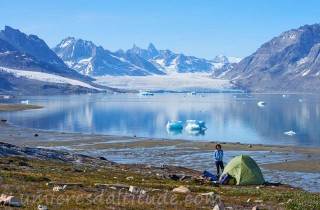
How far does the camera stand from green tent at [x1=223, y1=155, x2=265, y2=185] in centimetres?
3253

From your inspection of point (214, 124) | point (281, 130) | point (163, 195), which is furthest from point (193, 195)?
point (214, 124)

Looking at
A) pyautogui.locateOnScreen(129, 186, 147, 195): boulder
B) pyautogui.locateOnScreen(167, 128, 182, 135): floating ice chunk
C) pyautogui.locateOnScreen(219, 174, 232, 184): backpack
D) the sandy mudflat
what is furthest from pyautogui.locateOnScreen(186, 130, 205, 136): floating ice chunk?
pyautogui.locateOnScreen(129, 186, 147, 195): boulder

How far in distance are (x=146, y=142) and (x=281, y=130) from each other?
38.4 m

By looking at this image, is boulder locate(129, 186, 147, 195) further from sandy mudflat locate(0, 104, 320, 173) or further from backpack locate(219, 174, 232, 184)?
sandy mudflat locate(0, 104, 320, 173)

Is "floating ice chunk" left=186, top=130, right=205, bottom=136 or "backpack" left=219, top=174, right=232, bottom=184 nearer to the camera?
"backpack" left=219, top=174, right=232, bottom=184

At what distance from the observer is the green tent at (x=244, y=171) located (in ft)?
107

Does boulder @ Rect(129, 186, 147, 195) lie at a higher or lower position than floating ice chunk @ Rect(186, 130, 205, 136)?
higher

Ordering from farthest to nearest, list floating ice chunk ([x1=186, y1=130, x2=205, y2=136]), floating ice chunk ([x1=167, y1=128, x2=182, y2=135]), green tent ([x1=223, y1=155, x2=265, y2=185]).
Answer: floating ice chunk ([x1=167, y1=128, x2=182, y2=135]) → floating ice chunk ([x1=186, y1=130, x2=205, y2=136]) → green tent ([x1=223, y1=155, x2=265, y2=185])

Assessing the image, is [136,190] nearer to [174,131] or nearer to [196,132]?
[196,132]

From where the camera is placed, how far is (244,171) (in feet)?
108

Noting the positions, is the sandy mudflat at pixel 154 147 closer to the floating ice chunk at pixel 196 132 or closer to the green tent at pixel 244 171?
the green tent at pixel 244 171

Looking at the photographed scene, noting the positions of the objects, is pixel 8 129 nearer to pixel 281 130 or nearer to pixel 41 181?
pixel 281 130

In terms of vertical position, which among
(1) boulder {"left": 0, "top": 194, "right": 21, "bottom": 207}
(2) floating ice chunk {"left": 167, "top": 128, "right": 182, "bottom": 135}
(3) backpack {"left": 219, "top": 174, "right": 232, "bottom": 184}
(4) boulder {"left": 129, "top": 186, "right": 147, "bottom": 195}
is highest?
(1) boulder {"left": 0, "top": 194, "right": 21, "bottom": 207}

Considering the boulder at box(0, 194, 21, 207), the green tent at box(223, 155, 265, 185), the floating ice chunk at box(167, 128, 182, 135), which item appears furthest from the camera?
the floating ice chunk at box(167, 128, 182, 135)
